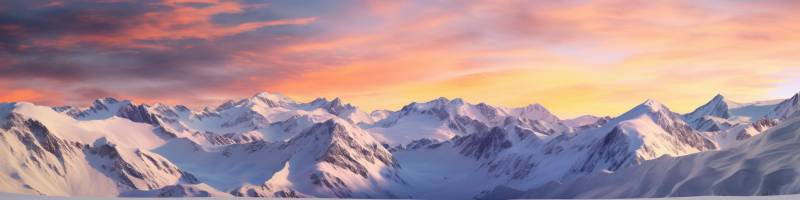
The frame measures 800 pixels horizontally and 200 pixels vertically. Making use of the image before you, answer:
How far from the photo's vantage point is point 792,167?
175500 mm

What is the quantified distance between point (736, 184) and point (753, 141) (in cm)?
1170

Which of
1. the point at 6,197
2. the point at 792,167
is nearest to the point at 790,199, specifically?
the point at 6,197

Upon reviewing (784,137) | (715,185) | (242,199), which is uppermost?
(242,199)

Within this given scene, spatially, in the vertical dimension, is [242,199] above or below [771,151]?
above

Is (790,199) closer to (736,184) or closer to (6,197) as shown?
(6,197)

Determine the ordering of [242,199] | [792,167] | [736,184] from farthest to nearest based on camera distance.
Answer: [736,184] → [792,167] → [242,199]

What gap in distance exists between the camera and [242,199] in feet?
105

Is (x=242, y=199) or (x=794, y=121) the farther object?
(x=794, y=121)

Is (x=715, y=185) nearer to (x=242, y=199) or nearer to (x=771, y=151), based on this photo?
(x=771, y=151)

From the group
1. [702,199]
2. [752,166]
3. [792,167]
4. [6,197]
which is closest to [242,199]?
[6,197]

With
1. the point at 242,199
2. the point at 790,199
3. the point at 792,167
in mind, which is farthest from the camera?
the point at 792,167

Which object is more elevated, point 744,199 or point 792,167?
point 744,199

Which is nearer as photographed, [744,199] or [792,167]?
[744,199]

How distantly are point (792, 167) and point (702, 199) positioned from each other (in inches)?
6280
